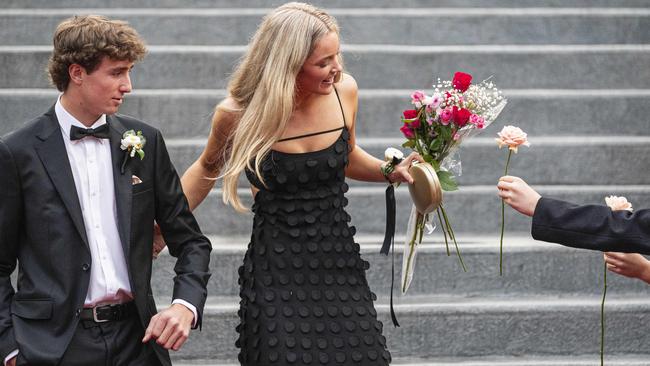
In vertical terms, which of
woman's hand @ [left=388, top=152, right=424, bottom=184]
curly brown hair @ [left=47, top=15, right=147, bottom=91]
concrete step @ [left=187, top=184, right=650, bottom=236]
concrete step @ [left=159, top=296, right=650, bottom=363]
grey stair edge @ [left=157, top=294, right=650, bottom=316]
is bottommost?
concrete step @ [left=159, top=296, right=650, bottom=363]

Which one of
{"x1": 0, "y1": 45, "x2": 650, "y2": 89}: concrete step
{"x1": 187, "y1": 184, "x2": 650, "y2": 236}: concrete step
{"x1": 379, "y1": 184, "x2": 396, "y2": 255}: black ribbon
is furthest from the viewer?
{"x1": 0, "y1": 45, "x2": 650, "y2": 89}: concrete step

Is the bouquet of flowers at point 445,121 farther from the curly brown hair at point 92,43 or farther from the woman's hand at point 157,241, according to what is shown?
the curly brown hair at point 92,43

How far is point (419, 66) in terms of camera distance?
257 inches

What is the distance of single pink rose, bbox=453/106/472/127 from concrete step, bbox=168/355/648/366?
1.71 m

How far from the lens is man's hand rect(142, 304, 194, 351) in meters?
3.12

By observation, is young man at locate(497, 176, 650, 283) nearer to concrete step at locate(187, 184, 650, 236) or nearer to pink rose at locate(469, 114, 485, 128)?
pink rose at locate(469, 114, 485, 128)

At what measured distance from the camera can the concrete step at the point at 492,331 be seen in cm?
512

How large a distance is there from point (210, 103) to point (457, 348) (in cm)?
208

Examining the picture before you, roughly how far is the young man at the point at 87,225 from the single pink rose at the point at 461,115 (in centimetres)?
106

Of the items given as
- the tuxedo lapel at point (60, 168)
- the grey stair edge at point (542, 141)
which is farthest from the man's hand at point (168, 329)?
the grey stair edge at point (542, 141)

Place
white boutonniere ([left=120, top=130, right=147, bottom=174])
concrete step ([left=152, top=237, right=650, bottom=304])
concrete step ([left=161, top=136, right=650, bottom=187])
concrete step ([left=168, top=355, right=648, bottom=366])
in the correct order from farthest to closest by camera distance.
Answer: concrete step ([left=161, top=136, right=650, bottom=187]) < concrete step ([left=152, top=237, right=650, bottom=304]) < concrete step ([left=168, top=355, right=648, bottom=366]) < white boutonniere ([left=120, top=130, right=147, bottom=174])

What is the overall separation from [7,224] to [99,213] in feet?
0.87

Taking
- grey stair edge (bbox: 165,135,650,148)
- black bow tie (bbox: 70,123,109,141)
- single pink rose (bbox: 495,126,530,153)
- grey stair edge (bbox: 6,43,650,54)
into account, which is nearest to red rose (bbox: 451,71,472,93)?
single pink rose (bbox: 495,126,530,153)

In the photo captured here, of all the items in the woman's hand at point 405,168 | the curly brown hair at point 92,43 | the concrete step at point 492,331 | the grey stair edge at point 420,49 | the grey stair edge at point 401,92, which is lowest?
the concrete step at point 492,331
